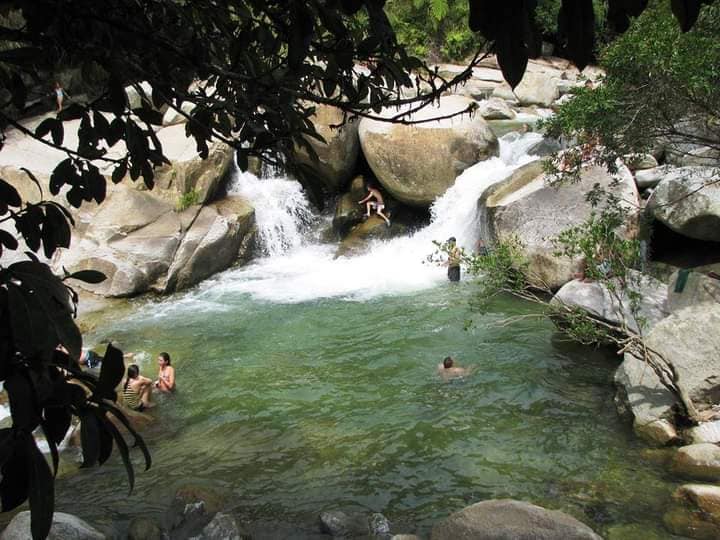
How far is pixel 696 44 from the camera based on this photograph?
650cm

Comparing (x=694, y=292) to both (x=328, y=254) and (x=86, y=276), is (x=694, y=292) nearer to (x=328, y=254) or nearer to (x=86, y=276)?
(x=86, y=276)

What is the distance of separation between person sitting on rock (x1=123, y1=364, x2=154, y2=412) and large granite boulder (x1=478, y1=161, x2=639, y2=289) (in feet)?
20.4

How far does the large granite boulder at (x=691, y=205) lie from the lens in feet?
31.1

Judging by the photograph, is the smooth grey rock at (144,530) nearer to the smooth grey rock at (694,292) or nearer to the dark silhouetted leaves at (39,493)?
the dark silhouetted leaves at (39,493)

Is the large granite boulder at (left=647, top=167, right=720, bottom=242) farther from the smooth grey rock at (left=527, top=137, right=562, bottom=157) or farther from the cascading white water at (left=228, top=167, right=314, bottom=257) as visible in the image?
the cascading white water at (left=228, top=167, right=314, bottom=257)

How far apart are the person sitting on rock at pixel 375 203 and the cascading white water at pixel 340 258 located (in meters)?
0.79

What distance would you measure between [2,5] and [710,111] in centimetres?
693

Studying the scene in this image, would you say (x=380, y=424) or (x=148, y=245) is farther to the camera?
(x=148, y=245)

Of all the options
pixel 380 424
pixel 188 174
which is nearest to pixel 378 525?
pixel 380 424

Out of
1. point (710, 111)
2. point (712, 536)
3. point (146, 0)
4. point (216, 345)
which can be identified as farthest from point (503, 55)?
point (216, 345)

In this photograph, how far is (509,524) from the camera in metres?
4.91

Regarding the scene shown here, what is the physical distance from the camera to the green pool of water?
6.09 metres

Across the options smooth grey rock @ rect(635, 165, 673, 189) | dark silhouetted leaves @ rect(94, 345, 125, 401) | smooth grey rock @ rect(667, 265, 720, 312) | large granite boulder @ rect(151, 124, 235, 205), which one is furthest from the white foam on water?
dark silhouetted leaves @ rect(94, 345, 125, 401)

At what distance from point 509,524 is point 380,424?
2.82 metres
